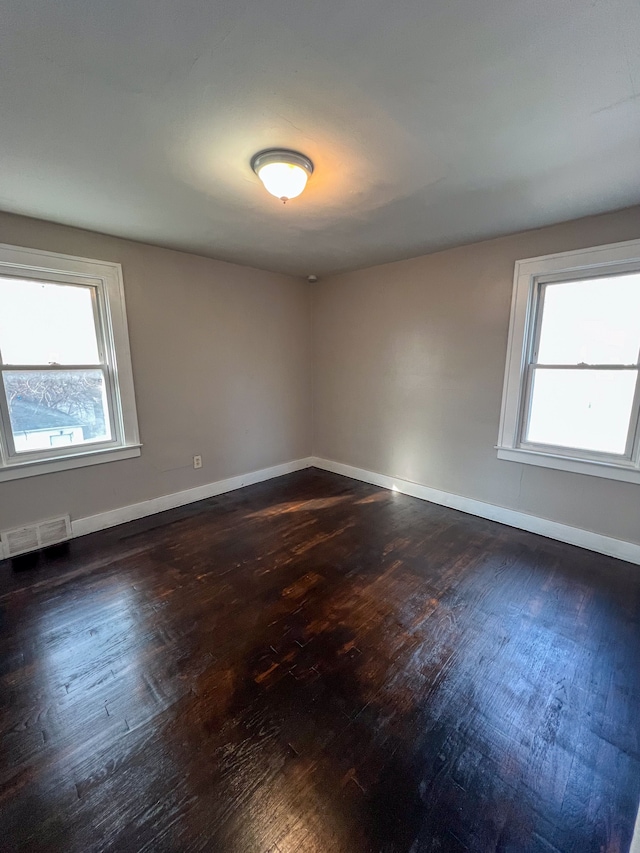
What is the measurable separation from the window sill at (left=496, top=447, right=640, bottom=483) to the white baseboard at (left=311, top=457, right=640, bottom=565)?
46cm

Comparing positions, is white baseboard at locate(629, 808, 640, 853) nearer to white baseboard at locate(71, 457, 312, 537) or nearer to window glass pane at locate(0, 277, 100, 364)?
white baseboard at locate(71, 457, 312, 537)

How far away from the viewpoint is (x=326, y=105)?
1391 millimetres

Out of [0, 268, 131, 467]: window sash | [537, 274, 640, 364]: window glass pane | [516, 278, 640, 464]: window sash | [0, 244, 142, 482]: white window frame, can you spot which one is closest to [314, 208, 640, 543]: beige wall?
[516, 278, 640, 464]: window sash

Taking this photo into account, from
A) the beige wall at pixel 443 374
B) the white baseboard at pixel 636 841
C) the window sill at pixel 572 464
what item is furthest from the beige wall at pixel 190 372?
the white baseboard at pixel 636 841

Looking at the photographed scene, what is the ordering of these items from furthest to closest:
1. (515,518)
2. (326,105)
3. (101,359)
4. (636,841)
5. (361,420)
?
(361,420), (515,518), (101,359), (326,105), (636,841)

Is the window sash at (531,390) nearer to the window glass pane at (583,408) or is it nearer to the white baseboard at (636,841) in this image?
the window glass pane at (583,408)

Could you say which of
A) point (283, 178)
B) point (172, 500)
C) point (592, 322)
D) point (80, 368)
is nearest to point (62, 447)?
point (80, 368)

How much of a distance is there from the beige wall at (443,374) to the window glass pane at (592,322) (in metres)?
0.29

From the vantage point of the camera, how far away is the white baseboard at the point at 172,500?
2988 mm

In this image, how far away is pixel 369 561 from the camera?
2.57 meters

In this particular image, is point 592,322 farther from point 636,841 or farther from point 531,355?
point 636,841

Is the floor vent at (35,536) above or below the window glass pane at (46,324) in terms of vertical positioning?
below

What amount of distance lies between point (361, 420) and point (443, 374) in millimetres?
1158

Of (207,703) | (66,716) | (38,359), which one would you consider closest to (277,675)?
(207,703)
